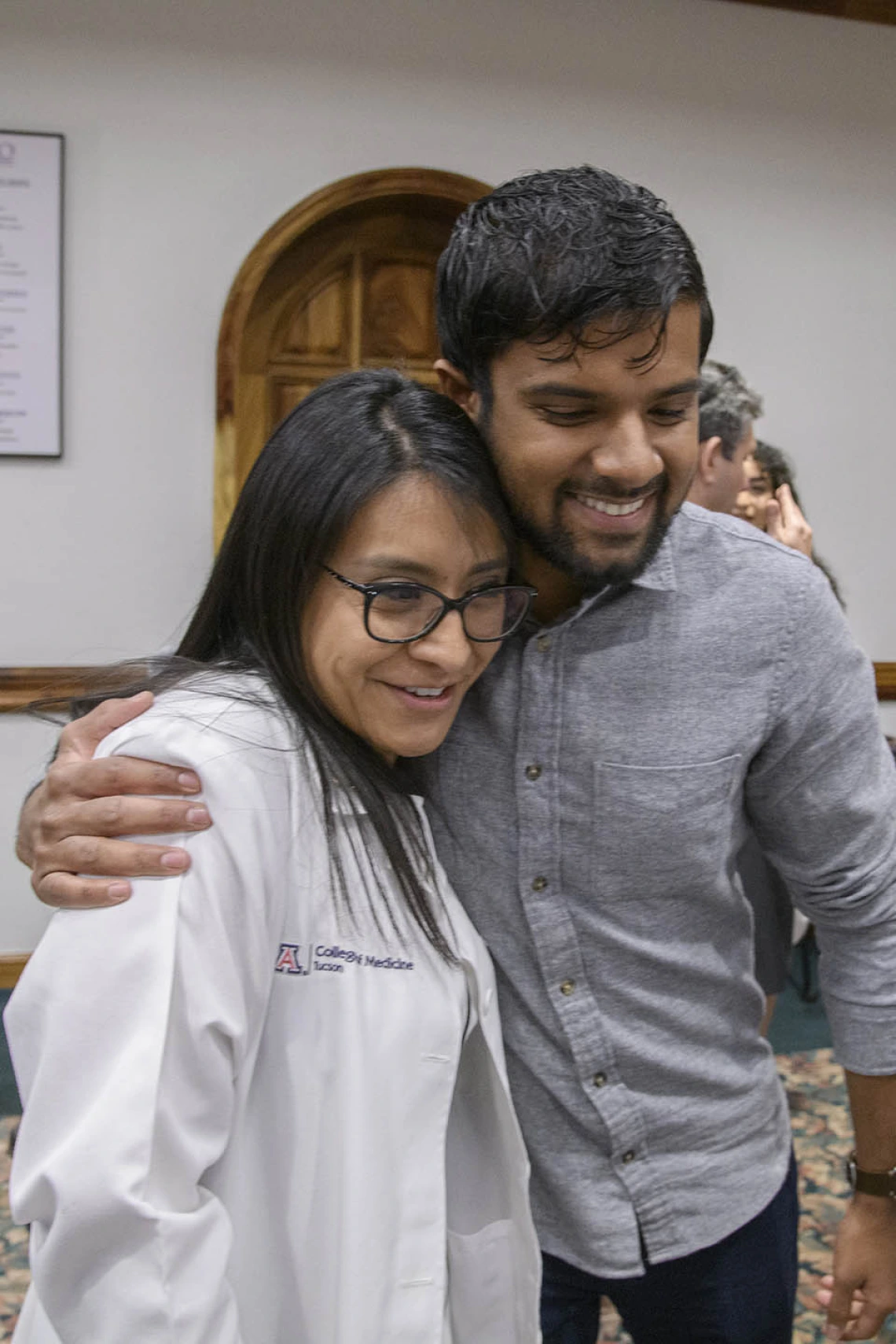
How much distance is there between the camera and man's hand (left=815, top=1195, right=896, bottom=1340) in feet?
4.26

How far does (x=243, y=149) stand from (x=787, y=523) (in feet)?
6.28

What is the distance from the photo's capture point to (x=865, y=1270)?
4.28 ft

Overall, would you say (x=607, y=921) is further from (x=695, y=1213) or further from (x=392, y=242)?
(x=392, y=242)

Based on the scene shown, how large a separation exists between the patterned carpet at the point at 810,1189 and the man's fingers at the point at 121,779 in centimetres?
179

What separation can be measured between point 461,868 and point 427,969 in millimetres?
218

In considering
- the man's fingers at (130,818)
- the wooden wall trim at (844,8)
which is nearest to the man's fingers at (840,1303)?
the man's fingers at (130,818)

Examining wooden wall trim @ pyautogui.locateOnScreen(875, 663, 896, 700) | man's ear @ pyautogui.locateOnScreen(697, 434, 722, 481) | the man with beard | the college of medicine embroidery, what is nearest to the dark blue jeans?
the man with beard

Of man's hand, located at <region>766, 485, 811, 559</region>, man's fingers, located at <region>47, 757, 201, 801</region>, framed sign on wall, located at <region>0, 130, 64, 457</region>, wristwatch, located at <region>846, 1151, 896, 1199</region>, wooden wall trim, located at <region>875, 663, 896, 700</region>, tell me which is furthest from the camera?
wooden wall trim, located at <region>875, 663, 896, 700</region>

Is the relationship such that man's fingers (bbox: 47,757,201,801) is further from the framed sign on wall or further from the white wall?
the framed sign on wall

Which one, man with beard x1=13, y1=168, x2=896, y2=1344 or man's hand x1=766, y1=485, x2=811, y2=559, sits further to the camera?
man's hand x1=766, y1=485, x2=811, y2=559

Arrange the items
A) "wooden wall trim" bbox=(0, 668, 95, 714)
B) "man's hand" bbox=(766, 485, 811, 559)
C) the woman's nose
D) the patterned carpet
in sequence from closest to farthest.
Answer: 1. the woman's nose
2. the patterned carpet
3. "man's hand" bbox=(766, 485, 811, 559)
4. "wooden wall trim" bbox=(0, 668, 95, 714)

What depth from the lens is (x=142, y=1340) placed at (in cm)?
81

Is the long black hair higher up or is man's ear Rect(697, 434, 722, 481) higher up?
man's ear Rect(697, 434, 722, 481)

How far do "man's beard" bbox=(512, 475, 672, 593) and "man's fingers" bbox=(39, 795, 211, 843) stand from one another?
42 centimetres
